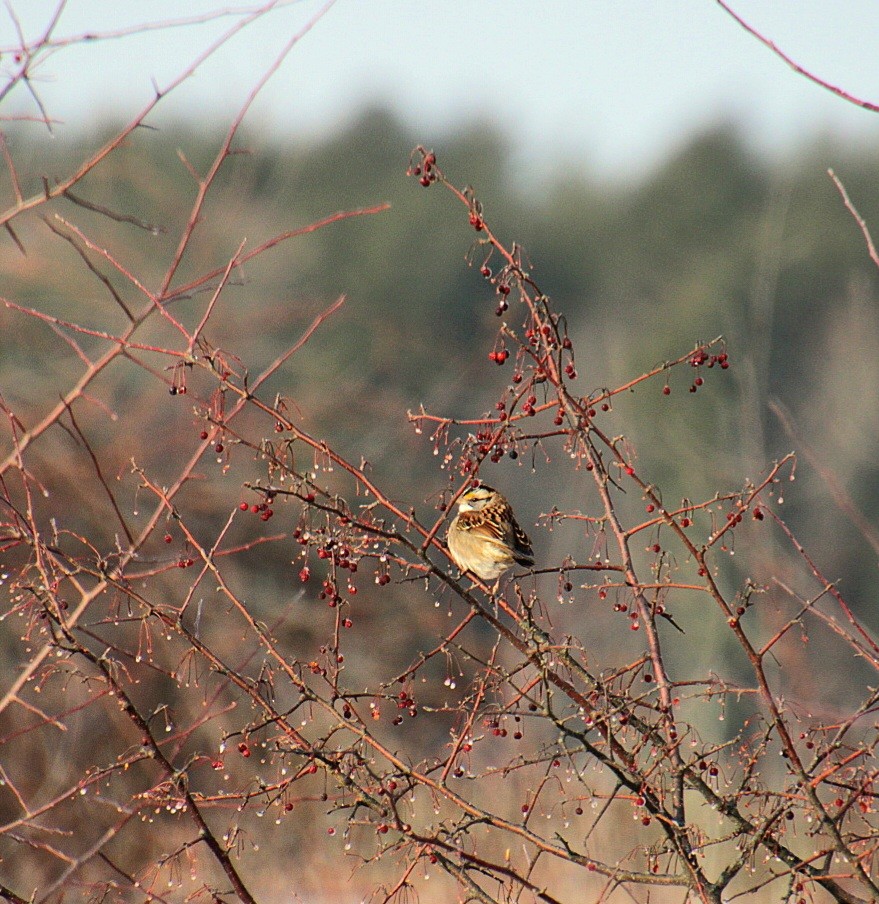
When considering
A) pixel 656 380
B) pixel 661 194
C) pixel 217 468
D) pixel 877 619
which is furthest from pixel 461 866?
pixel 661 194

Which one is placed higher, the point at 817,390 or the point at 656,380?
the point at 817,390

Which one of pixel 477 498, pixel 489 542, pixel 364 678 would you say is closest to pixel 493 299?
pixel 364 678

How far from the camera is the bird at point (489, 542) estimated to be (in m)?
4.95

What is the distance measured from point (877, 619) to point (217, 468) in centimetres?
1920

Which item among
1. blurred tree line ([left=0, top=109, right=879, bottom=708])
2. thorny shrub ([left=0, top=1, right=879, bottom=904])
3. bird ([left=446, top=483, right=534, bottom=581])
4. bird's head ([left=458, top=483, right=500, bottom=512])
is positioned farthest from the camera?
blurred tree line ([left=0, top=109, right=879, bottom=708])

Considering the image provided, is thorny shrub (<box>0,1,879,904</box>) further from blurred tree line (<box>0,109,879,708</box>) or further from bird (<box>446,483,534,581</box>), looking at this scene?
blurred tree line (<box>0,109,879,708</box>)

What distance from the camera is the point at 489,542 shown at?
5039 millimetres

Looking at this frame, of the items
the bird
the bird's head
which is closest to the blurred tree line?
the bird's head

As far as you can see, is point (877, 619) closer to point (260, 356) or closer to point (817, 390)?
point (817, 390)

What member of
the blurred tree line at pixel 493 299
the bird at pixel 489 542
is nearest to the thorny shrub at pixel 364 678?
the bird at pixel 489 542

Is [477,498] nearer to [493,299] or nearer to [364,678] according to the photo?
[364,678]

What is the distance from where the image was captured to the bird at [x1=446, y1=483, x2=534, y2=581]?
16.2 feet

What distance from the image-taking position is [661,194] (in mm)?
39594

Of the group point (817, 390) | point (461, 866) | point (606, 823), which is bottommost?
point (461, 866)
